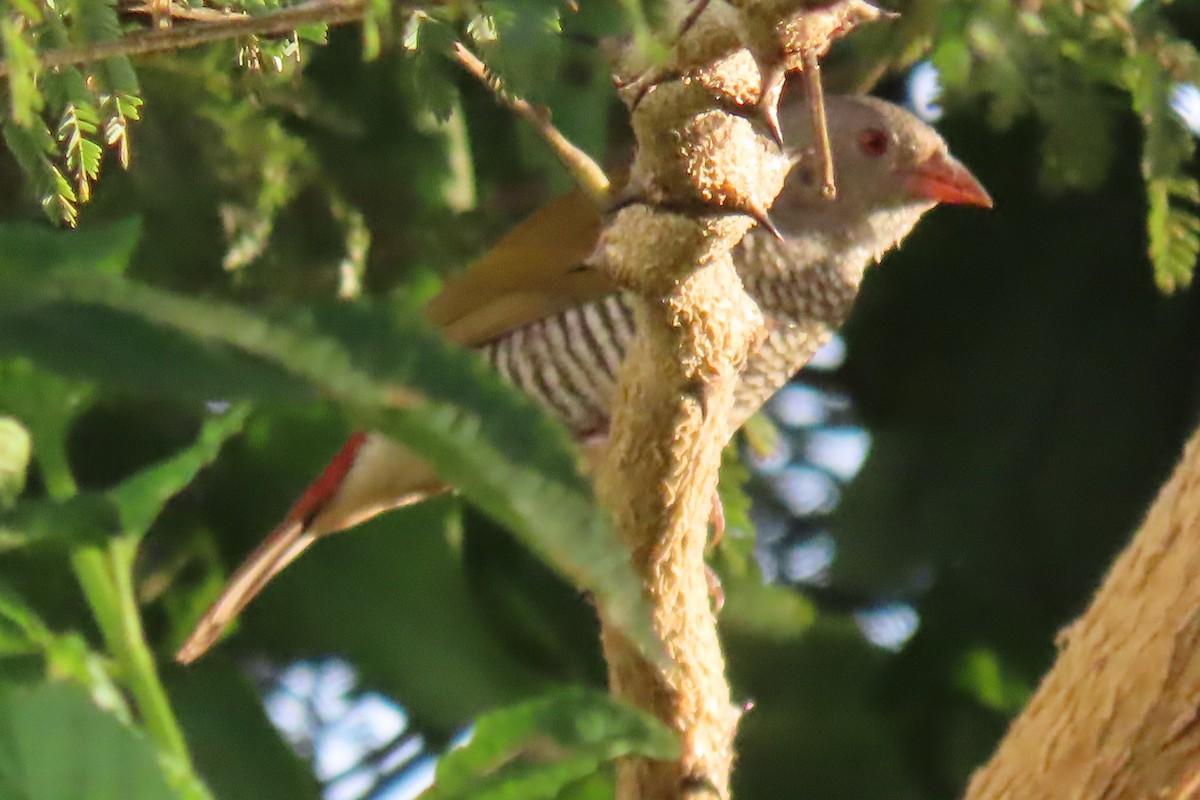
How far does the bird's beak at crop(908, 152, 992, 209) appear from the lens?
2059mm

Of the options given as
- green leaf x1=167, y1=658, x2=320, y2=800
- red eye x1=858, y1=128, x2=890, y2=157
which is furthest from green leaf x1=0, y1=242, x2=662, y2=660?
red eye x1=858, y1=128, x2=890, y2=157

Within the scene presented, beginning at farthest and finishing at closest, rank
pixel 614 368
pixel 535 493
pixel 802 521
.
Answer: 1. pixel 802 521
2. pixel 614 368
3. pixel 535 493

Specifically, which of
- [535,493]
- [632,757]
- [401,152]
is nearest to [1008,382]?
[401,152]

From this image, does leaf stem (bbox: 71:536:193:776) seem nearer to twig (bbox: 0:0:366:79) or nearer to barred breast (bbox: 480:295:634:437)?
twig (bbox: 0:0:366:79)

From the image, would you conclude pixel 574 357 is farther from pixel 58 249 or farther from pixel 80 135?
pixel 58 249

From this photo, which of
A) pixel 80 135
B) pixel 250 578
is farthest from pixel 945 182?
pixel 80 135

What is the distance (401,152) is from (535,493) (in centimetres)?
151

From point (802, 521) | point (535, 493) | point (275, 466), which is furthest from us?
point (802, 521)

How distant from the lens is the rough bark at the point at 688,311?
0.77m

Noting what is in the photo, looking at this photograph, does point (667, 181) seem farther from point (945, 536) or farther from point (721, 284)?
point (945, 536)

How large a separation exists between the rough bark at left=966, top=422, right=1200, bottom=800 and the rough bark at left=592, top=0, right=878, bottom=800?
30 cm

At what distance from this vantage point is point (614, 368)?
1.90 m

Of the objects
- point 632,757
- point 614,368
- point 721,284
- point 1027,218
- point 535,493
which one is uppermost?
point 535,493

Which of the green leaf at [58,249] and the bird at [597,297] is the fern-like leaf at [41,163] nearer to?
the green leaf at [58,249]
